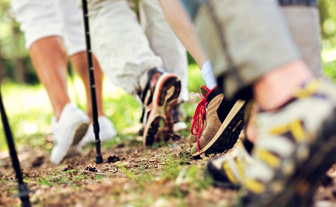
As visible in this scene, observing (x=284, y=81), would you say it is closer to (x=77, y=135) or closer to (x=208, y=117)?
(x=208, y=117)

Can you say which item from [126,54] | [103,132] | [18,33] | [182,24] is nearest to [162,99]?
[126,54]

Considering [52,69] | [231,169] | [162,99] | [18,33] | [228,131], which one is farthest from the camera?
[18,33]

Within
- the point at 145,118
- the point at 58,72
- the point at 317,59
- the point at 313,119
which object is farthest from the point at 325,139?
the point at 58,72

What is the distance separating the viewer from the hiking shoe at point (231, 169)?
827mm

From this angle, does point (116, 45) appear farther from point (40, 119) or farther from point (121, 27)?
point (40, 119)

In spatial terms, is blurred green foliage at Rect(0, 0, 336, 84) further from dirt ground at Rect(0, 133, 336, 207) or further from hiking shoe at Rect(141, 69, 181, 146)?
dirt ground at Rect(0, 133, 336, 207)

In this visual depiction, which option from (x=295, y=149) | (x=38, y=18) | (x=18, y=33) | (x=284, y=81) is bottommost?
(x=295, y=149)

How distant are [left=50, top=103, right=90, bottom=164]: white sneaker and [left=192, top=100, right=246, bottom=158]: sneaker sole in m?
0.89

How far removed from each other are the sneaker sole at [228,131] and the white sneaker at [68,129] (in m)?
0.89

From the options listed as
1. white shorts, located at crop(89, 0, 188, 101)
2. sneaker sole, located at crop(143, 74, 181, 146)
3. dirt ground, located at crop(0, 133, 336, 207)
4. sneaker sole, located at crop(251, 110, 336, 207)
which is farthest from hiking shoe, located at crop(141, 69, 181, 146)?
sneaker sole, located at crop(251, 110, 336, 207)

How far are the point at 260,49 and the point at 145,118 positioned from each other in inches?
51.2

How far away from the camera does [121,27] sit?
197 cm

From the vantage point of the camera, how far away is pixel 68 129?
187 centimetres

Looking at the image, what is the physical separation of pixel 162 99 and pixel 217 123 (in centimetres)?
53
